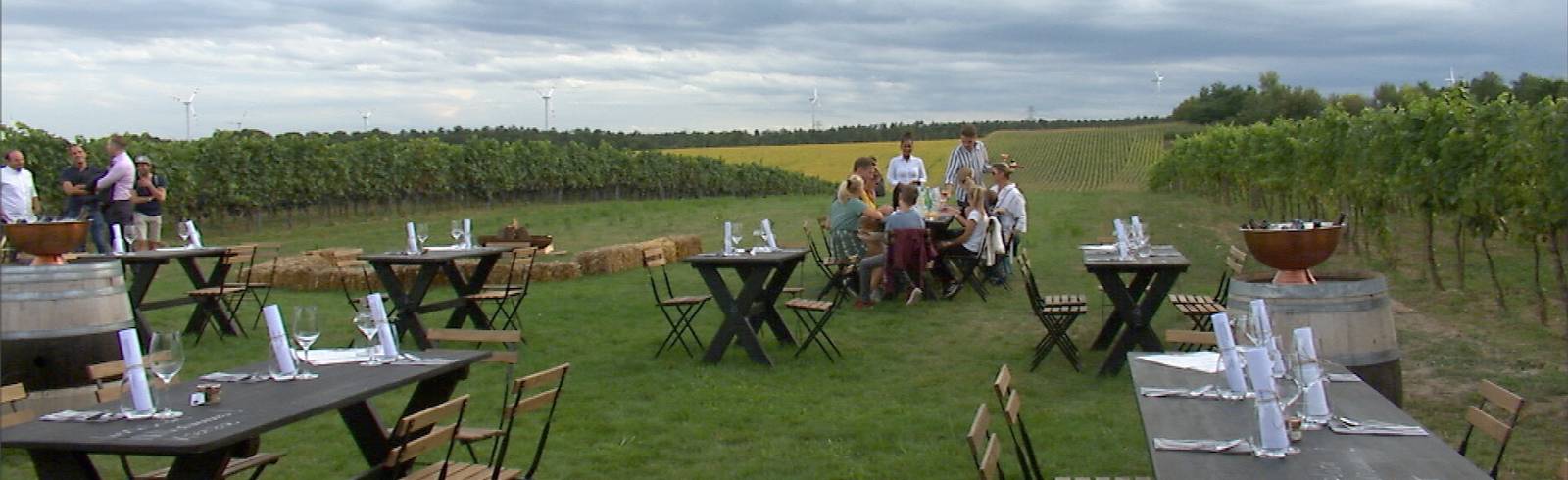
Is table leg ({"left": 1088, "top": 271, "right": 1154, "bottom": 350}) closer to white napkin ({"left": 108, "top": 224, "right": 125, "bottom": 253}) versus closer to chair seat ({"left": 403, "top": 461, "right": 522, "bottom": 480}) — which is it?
chair seat ({"left": 403, "top": 461, "right": 522, "bottom": 480})

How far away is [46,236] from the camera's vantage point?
7176 millimetres

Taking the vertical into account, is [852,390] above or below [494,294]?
below

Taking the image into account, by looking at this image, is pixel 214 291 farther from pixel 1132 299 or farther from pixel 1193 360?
pixel 1193 360

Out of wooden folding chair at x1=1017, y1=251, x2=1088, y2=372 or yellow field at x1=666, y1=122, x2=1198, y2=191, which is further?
yellow field at x1=666, y1=122, x2=1198, y2=191

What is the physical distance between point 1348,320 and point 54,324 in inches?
203

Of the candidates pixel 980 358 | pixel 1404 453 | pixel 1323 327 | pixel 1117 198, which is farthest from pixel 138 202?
pixel 1117 198

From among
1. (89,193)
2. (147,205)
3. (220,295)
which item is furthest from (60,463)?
(147,205)

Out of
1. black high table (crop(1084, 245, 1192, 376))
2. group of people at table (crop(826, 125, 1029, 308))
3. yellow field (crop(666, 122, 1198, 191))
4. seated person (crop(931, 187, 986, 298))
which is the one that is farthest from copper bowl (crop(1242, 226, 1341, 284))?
yellow field (crop(666, 122, 1198, 191))

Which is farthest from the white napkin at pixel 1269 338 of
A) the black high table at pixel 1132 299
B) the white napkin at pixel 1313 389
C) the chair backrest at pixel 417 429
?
the black high table at pixel 1132 299

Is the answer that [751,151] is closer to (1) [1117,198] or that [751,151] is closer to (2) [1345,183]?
(1) [1117,198]

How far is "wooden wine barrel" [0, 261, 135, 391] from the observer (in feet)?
17.7

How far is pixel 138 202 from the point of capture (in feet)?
44.4

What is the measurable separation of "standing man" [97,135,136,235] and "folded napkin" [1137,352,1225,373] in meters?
11.0

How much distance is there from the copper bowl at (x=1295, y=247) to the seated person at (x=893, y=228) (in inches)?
180
